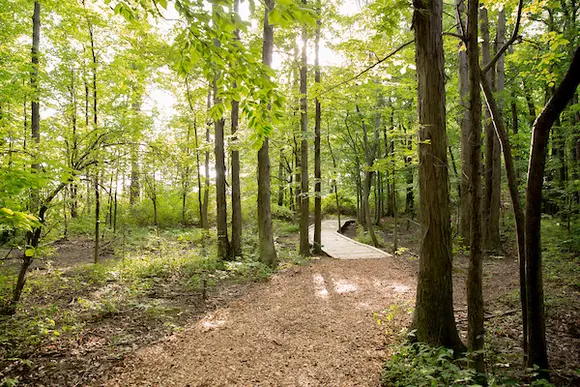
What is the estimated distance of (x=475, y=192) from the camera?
2730 mm

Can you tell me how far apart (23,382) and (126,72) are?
700cm

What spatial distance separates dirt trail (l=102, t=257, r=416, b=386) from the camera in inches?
135

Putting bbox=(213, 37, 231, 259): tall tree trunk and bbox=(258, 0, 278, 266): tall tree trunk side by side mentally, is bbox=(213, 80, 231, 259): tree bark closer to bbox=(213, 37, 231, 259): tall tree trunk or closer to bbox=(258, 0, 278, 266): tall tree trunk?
bbox=(213, 37, 231, 259): tall tree trunk

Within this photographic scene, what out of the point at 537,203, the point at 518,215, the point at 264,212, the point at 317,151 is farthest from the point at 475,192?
the point at 317,151

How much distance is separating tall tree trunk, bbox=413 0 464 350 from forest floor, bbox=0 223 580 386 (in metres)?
0.60

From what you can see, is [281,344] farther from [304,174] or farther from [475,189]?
[304,174]

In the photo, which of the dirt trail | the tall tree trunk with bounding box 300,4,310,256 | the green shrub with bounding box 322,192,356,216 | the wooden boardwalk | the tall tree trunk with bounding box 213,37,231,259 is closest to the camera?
the dirt trail

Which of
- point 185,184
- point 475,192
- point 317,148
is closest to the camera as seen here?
point 475,192

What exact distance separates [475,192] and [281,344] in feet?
10.2

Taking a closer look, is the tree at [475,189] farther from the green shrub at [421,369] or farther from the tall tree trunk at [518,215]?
the tall tree trunk at [518,215]

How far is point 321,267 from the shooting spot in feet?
29.1

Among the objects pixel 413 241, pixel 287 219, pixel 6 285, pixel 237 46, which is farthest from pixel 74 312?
pixel 287 219

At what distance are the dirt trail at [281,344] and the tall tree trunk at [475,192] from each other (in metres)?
1.14

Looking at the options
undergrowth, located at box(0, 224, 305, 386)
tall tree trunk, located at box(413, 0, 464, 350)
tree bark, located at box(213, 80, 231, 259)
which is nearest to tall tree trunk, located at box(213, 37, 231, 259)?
tree bark, located at box(213, 80, 231, 259)
